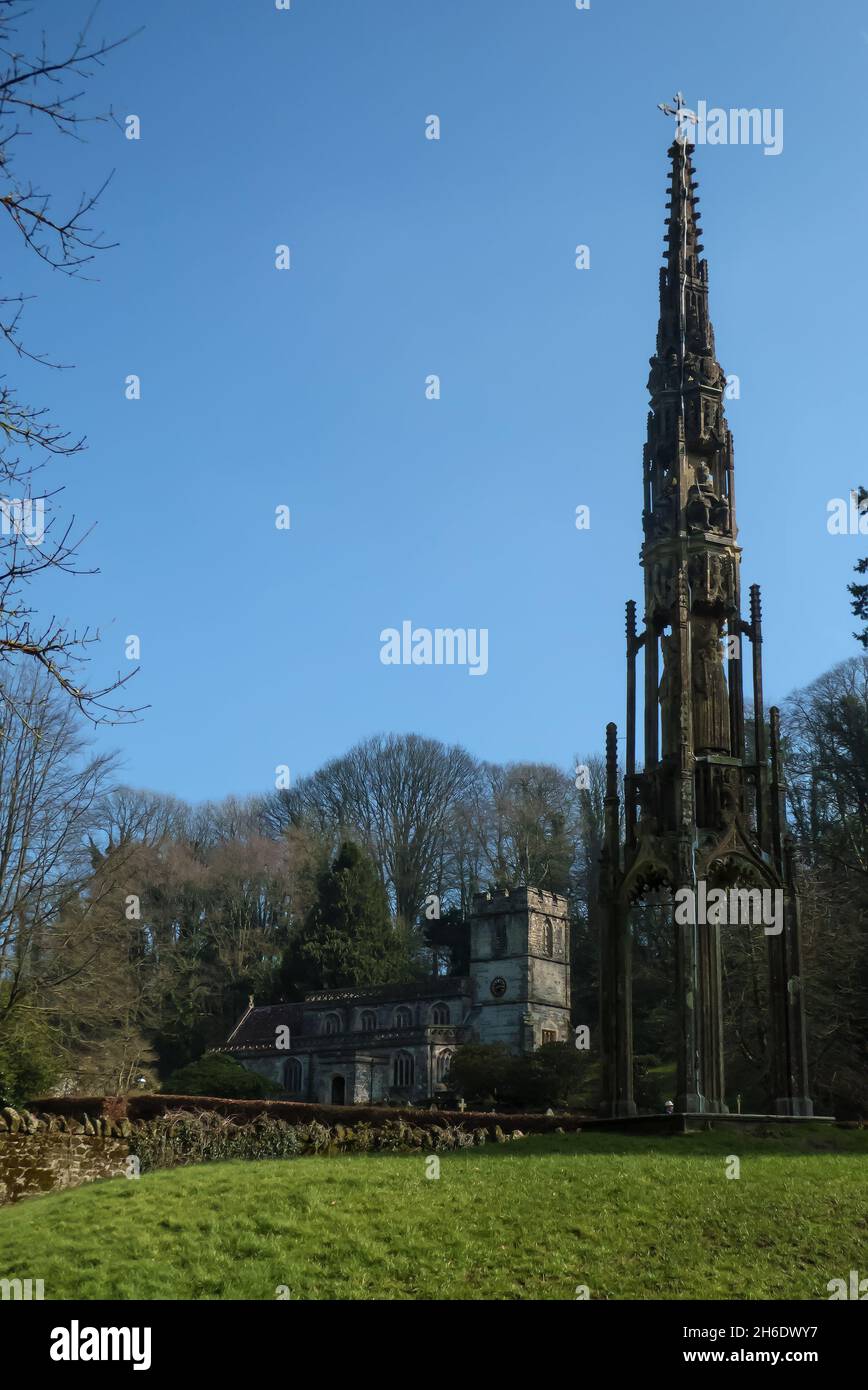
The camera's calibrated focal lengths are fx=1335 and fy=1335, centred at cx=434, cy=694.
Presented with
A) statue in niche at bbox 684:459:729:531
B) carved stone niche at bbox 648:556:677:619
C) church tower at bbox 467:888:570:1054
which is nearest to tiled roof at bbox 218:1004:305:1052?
church tower at bbox 467:888:570:1054

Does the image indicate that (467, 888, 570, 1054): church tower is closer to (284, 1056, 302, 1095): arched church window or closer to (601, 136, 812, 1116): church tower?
(284, 1056, 302, 1095): arched church window

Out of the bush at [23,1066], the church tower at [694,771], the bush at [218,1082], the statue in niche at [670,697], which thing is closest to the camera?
the church tower at [694,771]

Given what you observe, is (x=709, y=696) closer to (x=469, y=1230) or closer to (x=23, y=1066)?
(x=469, y=1230)

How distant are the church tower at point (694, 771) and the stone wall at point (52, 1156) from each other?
907cm

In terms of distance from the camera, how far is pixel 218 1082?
140 ft

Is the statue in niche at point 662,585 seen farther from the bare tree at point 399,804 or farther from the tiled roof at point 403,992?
the bare tree at point 399,804

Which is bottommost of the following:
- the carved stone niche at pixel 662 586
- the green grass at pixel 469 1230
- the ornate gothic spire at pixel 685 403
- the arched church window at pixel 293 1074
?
the arched church window at pixel 293 1074

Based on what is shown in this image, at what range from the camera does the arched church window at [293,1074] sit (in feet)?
181

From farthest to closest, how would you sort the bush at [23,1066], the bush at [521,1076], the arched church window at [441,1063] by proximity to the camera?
1. the arched church window at [441,1063]
2. the bush at [521,1076]
3. the bush at [23,1066]

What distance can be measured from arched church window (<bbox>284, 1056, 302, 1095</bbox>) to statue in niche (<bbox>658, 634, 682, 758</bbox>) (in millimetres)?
38102

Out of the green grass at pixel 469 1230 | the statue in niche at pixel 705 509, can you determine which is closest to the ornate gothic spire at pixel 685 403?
the statue in niche at pixel 705 509

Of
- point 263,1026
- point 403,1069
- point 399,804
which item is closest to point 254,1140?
point 403,1069

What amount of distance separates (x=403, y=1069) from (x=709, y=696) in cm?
3508
